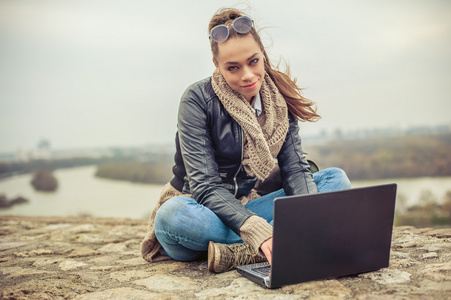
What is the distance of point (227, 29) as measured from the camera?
1957mm

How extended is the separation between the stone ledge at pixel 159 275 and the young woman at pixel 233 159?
167 mm

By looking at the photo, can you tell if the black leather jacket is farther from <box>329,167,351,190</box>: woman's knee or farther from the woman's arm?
<box>329,167,351,190</box>: woman's knee

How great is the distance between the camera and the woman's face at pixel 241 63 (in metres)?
1.98

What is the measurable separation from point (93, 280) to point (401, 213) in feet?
18.2

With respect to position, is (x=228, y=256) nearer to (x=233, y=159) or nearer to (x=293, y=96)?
(x=233, y=159)

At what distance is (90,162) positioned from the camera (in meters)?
7.61

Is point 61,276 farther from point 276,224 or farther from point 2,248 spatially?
point 276,224

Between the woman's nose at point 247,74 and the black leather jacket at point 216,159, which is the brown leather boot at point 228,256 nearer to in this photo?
the black leather jacket at point 216,159

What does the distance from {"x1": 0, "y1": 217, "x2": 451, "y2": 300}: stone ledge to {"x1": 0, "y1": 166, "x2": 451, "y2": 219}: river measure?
→ 12.5ft

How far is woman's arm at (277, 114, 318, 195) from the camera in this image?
7.18 feet

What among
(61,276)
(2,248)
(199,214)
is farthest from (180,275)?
(2,248)

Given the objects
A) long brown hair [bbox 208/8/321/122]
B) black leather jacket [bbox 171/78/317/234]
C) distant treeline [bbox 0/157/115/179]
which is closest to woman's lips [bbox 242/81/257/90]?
black leather jacket [bbox 171/78/317/234]

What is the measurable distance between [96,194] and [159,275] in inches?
216

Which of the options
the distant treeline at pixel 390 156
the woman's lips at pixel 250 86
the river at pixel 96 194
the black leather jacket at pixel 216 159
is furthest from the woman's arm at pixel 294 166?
the distant treeline at pixel 390 156
